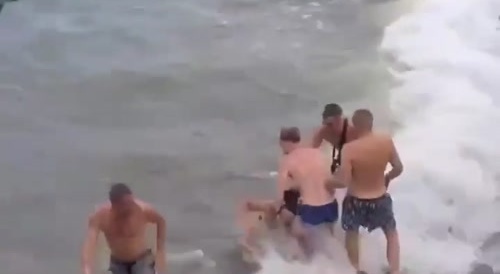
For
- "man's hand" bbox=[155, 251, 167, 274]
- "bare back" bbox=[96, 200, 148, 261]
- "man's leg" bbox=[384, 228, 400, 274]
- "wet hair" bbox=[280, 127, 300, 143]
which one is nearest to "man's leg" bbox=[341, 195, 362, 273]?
"man's leg" bbox=[384, 228, 400, 274]

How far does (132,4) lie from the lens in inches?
642

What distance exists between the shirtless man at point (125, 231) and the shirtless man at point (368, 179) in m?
1.49

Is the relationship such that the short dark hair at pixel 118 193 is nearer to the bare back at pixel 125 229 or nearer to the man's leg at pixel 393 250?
the bare back at pixel 125 229

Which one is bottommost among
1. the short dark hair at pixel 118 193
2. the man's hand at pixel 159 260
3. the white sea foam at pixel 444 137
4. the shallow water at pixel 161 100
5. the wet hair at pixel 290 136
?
the shallow water at pixel 161 100

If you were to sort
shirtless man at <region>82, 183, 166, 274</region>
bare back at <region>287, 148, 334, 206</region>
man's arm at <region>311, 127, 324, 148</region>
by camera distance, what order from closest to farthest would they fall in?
shirtless man at <region>82, 183, 166, 274</region> → bare back at <region>287, 148, 334, 206</region> → man's arm at <region>311, 127, 324, 148</region>

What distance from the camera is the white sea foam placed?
25.2 ft

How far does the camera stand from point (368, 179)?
6.65 meters

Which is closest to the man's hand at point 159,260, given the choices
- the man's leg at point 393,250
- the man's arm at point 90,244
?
the man's arm at point 90,244

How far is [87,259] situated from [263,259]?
197cm

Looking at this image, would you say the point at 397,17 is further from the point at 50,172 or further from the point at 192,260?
the point at 192,260

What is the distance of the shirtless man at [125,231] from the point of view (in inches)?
238

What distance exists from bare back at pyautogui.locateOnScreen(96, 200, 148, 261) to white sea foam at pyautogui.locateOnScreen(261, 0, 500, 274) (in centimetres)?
158

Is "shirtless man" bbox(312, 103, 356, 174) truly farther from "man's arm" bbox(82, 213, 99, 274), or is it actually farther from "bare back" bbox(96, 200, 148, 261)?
"man's arm" bbox(82, 213, 99, 274)

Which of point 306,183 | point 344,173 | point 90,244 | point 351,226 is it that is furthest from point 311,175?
point 90,244
